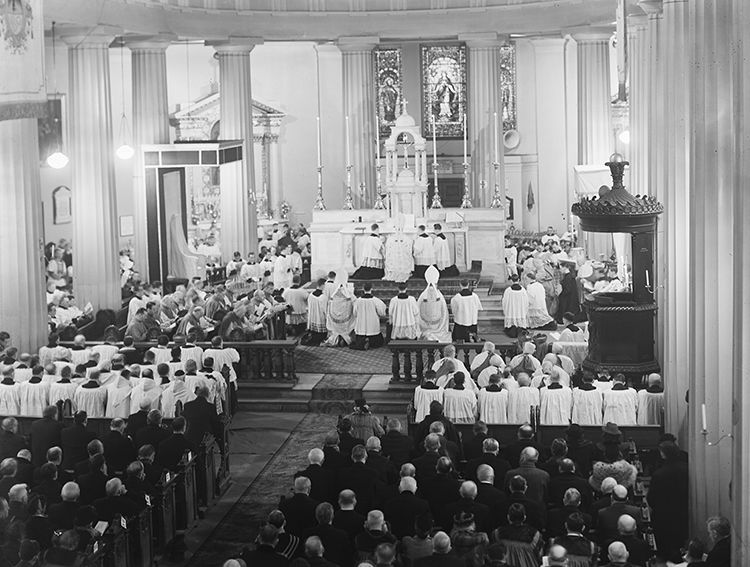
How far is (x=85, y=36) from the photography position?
2791cm

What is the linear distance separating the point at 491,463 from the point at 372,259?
15809 millimetres

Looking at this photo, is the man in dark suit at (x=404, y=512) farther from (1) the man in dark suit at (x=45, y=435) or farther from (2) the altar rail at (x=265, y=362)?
(2) the altar rail at (x=265, y=362)

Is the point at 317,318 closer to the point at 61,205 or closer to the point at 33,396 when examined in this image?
the point at 33,396

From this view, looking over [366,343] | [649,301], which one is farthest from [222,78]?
[649,301]

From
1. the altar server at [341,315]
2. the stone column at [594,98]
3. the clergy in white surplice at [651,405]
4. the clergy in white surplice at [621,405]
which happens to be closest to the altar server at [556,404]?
the clergy in white surplice at [621,405]

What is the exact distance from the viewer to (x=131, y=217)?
39.6 m

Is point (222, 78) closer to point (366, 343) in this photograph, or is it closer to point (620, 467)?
point (366, 343)

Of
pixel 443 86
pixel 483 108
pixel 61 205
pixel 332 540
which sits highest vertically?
pixel 443 86

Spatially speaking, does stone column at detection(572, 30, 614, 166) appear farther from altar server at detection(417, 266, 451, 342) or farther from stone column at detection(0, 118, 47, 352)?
stone column at detection(0, 118, 47, 352)

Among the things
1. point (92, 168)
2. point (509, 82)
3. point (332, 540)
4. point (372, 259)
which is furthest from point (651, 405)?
point (509, 82)

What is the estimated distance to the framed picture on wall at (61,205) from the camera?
122ft

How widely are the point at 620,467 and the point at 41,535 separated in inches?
243

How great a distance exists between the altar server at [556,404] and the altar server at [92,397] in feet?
21.6

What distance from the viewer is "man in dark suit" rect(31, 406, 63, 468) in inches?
664
